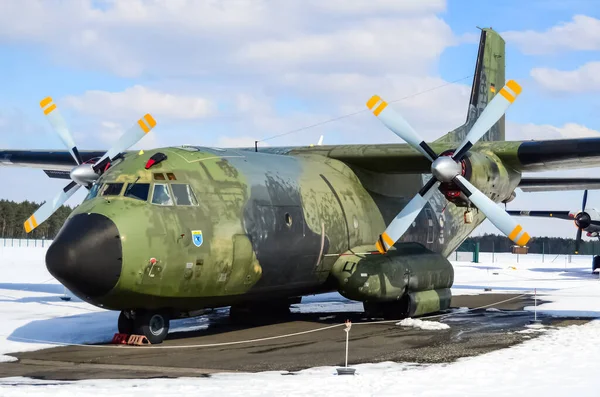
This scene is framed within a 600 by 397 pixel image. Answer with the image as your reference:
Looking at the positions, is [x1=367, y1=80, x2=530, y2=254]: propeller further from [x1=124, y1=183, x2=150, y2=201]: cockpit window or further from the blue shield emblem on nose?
[x1=124, y1=183, x2=150, y2=201]: cockpit window

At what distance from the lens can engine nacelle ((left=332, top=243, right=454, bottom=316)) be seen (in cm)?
1673

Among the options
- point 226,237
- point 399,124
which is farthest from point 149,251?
point 399,124

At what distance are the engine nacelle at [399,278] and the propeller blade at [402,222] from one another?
37cm

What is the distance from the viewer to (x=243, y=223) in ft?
47.8

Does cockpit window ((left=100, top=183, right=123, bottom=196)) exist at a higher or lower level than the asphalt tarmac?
higher

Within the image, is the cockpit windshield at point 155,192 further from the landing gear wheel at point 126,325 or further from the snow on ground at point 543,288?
the snow on ground at point 543,288

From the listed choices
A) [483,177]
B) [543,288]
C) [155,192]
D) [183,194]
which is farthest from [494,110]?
[543,288]

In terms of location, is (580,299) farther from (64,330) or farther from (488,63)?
(64,330)

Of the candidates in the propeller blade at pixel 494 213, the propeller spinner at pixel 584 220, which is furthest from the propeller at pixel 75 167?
the propeller spinner at pixel 584 220

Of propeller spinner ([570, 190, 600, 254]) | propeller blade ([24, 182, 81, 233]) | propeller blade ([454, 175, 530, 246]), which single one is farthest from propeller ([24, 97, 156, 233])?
propeller spinner ([570, 190, 600, 254])

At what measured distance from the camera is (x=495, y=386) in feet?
32.1

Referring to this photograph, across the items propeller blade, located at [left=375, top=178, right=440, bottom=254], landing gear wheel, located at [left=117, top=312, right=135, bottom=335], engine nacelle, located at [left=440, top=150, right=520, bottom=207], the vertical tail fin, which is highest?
the vertical tail fin

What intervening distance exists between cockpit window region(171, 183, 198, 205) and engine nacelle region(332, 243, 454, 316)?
4544mm

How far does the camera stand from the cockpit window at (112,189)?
535 inches
